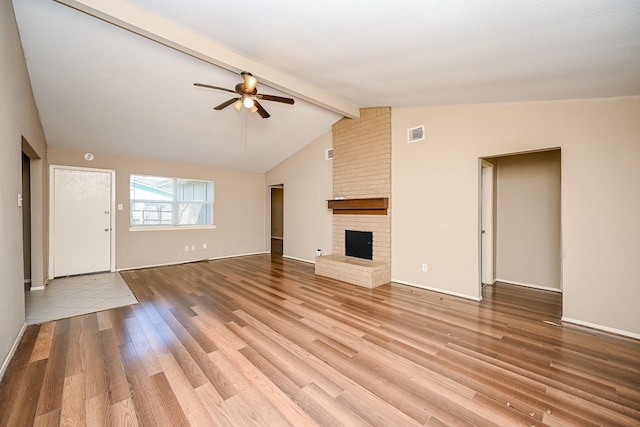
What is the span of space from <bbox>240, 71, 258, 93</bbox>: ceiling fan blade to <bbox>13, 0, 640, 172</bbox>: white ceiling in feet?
0.94

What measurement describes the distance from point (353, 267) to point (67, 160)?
19.0ft

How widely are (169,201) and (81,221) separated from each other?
64.6 inches

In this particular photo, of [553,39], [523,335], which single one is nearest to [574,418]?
[523,335]

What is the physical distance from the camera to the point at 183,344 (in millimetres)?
2518

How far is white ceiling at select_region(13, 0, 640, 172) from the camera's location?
197 centimetres

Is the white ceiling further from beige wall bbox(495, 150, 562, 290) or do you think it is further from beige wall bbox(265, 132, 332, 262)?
beige wall bbox(265, 132, 332, 262)

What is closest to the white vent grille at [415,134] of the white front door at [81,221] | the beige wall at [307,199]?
the beige wall at [307,199]

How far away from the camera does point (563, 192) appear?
3068mm

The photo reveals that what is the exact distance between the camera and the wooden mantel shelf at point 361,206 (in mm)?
4816

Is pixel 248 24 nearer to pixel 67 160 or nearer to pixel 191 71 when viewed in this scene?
pixel 191 71

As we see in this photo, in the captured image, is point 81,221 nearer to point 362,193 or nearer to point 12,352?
point 12,352

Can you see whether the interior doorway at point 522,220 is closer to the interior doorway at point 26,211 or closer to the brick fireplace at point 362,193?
the brick fireplace at point 362,193

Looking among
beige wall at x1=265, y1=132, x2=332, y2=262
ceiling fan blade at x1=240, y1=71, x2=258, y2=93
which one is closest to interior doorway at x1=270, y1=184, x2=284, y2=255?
beige wall at x1=265, y1=132, x2=332, y2=262

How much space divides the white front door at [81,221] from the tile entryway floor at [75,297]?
339 mm
